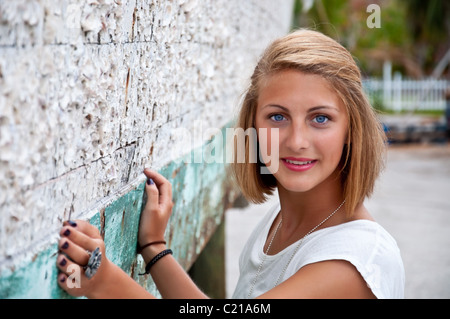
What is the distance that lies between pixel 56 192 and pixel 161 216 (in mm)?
594

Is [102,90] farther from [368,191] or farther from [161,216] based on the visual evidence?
[368,191]

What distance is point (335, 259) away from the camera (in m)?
1.64

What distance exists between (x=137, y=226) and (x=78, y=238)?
541 millimetres

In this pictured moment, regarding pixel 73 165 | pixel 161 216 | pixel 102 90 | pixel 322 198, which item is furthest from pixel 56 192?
pixel 322 198

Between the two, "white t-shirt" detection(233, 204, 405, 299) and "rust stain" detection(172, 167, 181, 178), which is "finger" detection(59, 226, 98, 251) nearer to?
"white t-shirt" detection(233, 204, 405, 299)

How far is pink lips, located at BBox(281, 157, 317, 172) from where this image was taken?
1817 millimetres

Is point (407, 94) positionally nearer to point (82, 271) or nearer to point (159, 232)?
point (159, 232)

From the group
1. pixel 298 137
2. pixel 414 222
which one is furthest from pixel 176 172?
pixel 414 222

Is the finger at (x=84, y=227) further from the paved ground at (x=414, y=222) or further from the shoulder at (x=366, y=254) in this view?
the paved ground at (x=414, y=222)

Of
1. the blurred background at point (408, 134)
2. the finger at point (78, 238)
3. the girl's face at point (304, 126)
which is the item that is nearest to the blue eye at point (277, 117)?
the girl's face at point (304, 126)

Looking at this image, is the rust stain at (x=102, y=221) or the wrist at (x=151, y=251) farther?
the wrist at (x=151, y=251)

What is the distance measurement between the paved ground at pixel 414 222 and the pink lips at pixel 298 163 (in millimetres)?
1927

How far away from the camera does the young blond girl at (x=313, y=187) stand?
1.64 meters

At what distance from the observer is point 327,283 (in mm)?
1595
